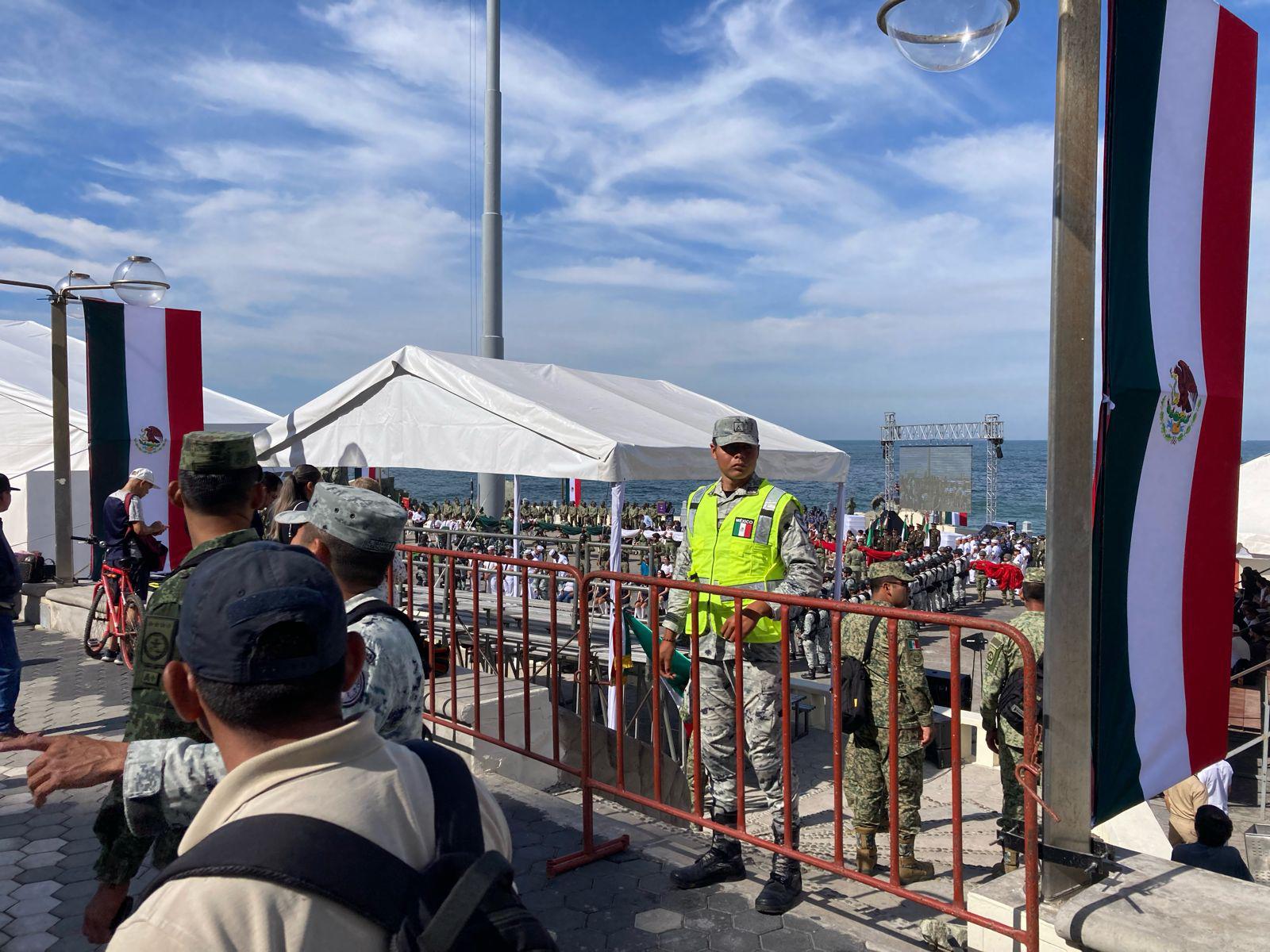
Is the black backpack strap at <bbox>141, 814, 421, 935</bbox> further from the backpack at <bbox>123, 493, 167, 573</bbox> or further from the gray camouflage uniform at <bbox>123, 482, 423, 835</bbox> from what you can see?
the backpack at <bbox>123, 493, 167, 573</bbox>

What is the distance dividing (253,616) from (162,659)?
3.97ft

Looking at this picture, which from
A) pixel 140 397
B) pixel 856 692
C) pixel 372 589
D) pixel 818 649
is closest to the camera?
pixel 372 589

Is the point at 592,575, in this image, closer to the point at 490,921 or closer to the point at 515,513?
the point at 490,921

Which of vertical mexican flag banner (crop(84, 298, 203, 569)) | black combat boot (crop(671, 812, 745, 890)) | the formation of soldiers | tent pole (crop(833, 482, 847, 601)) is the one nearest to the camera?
black combat boot (crop(671, 812, 745, 890))

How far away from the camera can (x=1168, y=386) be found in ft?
9.41

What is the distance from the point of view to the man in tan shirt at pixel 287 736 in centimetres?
101

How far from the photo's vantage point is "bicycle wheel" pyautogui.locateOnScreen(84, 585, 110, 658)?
7746 mm

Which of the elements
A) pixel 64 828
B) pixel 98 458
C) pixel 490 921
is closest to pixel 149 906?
pixel 490 921

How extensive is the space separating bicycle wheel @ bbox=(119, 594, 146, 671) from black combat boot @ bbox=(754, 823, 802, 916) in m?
6.05

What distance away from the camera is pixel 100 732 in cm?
577

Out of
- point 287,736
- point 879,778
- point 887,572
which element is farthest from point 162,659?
point 887,572

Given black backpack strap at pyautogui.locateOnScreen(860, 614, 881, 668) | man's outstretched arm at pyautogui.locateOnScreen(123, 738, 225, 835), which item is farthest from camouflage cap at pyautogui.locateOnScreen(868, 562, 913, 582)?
man's outstretched arm at pyautogui.locateOnScreen(123, 738, 225, 835)

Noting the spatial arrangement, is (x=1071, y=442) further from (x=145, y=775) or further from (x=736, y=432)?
(x=145, y=775)

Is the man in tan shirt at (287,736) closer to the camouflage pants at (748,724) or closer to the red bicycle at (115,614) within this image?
the camouflage pants at (748,724)
